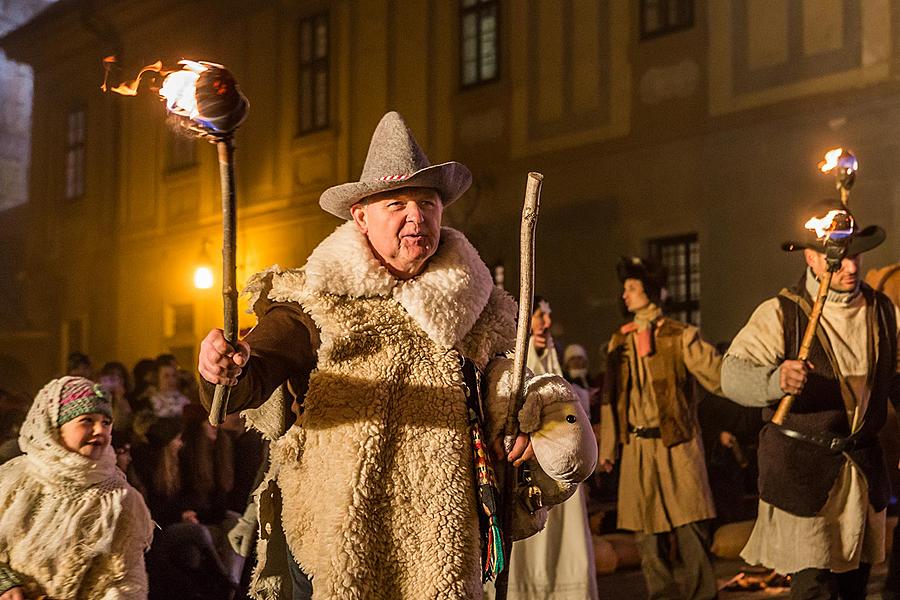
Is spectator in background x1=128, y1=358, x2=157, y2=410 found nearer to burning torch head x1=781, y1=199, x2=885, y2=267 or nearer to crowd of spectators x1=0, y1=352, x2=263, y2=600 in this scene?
crowd of spectators x1=0, y1=352, x2=263, y2=600

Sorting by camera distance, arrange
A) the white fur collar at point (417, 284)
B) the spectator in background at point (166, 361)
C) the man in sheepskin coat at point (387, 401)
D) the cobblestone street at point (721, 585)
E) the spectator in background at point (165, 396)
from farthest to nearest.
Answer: the spectator in background at point (166, 361) < the spectator in background at point (165, 396) < the cobblestone street at point (721, 585) < the white fur collar at point (417, 284) < the man in sheepskin coat at point (387, 401)

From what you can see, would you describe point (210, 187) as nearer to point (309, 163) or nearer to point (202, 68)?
point (309, 163)

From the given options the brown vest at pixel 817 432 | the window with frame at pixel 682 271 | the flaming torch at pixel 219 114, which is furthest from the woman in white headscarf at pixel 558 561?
the window with frame at pixel 682 271

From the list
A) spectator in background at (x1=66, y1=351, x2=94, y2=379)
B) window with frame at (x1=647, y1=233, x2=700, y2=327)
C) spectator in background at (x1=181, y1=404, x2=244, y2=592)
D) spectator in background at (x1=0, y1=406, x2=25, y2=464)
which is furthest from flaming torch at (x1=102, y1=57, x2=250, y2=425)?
window with frame at (x1=647, y1=233, x2=700, y2=327)

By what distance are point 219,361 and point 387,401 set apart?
1.65ft

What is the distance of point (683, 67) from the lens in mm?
11086

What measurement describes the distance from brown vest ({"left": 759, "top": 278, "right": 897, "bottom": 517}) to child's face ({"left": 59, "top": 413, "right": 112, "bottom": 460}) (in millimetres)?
2744

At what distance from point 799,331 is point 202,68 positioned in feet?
10.5

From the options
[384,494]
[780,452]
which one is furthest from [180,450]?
[384,494]

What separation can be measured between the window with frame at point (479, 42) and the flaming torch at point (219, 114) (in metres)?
10.6

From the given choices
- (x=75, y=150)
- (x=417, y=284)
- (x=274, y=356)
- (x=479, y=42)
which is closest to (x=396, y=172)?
(x=417, y=284)

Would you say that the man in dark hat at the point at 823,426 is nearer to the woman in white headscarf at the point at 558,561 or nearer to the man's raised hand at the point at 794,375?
the man's raised hand at the point at 794,375

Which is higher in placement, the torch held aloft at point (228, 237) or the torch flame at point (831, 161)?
the torch flame at point (831, 161)

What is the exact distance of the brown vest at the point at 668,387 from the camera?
6.38m
